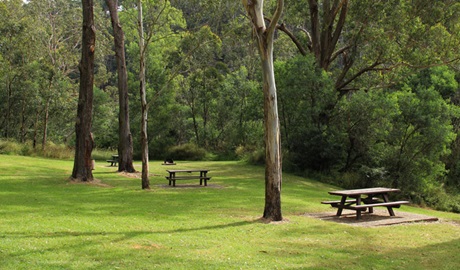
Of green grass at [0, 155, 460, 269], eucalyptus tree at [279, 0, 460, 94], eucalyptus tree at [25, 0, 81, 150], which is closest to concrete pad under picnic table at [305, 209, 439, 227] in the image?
green grass at [0, 155, 460, 269]

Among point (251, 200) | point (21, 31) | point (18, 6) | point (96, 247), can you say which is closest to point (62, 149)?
point (21, 31)

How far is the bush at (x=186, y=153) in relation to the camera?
41.4 metres

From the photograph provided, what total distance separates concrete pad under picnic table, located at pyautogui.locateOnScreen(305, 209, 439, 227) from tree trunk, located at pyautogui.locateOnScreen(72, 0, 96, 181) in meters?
9.59

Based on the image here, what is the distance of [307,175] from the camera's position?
28.3 metres

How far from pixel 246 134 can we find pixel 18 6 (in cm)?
2268

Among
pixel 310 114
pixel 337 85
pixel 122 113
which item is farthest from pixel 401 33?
pixel 122 113

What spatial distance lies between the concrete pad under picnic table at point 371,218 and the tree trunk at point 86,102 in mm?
9593

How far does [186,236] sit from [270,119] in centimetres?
370

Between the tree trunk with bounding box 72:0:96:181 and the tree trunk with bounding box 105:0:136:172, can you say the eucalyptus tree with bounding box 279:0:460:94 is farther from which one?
the tree trunk with bounding box 72:0:96:181

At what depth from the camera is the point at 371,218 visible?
13.7 m

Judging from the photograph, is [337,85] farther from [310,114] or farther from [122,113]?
[122,113]

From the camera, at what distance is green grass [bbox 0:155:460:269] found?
7.77 m

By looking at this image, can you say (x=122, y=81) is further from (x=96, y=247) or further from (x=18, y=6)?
(x=18, y=6)

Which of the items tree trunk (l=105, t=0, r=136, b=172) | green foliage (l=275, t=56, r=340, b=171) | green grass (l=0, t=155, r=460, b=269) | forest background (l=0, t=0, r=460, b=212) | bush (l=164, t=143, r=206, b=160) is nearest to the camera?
green grass (l=0, t=155, r=460, b=269)
